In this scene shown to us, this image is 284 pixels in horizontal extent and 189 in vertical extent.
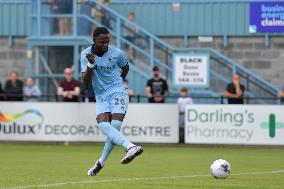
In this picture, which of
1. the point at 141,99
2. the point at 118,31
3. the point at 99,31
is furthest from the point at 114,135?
the point at 118,31

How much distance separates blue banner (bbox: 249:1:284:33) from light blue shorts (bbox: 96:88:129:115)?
54.6 feet

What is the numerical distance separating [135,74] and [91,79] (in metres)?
16.1

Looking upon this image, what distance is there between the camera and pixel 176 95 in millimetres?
30719

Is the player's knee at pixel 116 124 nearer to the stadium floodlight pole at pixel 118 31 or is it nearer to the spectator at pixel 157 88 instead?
the spectator at pixel 157 88

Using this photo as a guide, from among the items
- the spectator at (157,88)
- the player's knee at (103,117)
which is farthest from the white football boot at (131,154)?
the spectator at (157,88)

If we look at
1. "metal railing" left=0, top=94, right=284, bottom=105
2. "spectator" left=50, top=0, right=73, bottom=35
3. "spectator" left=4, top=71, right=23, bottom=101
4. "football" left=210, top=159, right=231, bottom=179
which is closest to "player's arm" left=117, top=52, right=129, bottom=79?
"football" left=210, top=159, right=231, bottom=179

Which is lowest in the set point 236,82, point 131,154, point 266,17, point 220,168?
point 220,168

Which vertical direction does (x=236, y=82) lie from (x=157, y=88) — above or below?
above

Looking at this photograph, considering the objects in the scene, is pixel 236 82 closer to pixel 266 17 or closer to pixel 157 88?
pixel 157 88

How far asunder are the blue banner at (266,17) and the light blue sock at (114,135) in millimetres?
17004

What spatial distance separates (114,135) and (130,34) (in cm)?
1743

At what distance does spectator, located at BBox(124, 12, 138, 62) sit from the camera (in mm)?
31580

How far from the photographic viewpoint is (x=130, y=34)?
32312 millimetres

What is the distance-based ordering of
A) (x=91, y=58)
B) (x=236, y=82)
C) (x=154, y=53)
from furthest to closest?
(x=154, y=53) < (x=236, y=82) < (x=91, y=58)
